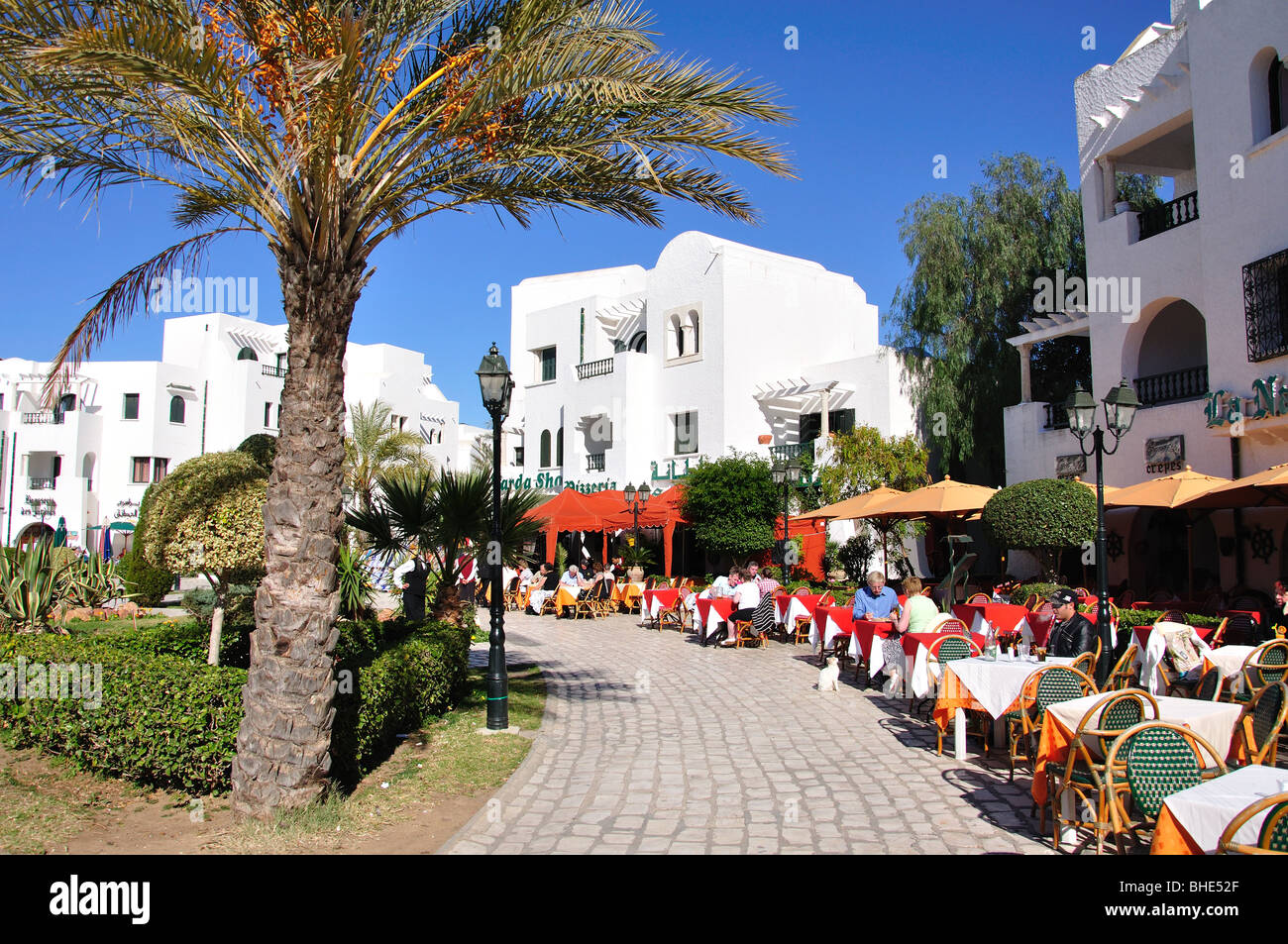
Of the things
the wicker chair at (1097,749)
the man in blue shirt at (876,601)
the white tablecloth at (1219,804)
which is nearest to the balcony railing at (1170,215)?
the man in blue shirt at (876,601)

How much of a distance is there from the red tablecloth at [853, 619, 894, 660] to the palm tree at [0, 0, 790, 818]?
6.12 m

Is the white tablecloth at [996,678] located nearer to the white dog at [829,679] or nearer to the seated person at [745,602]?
the white dog at [829,679]

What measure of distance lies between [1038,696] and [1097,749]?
1006 millimetres

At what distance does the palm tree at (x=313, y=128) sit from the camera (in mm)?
5598

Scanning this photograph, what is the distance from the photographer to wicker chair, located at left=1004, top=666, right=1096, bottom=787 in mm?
6441

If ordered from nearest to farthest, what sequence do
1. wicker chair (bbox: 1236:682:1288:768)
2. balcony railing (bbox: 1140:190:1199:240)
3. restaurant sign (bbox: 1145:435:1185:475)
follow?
wicker chair (bbox: 1236:682:1288:768), restaurant sign (bbox: 1145:435:1185:475), balcony railing (bbox: 1140:190:1199:240)

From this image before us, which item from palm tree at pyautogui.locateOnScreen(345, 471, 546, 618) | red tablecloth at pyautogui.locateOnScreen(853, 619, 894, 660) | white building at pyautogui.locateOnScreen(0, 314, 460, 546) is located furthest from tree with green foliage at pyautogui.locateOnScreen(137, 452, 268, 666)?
white building at pyautogui.locateOnScreen(0, 314, 460, 546)

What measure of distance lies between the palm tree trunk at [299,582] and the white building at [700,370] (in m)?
19.6


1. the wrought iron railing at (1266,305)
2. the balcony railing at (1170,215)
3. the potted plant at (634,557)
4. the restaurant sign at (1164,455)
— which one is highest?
the balcony railing at (1170,215)

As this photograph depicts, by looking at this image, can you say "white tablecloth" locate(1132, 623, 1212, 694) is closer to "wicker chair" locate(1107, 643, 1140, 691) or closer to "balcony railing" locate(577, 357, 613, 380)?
"wicker chair" locate(1107, 643, 1140, 691)

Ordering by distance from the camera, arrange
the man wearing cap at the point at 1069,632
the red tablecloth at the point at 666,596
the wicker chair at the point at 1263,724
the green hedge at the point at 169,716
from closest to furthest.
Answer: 1. the wicker chair at the point at 1263,724
2. the green hedge at the point at 169,716
3. the man wearing cap at the point at 1069,632
4. the red tablecloth at the point at 666,596
